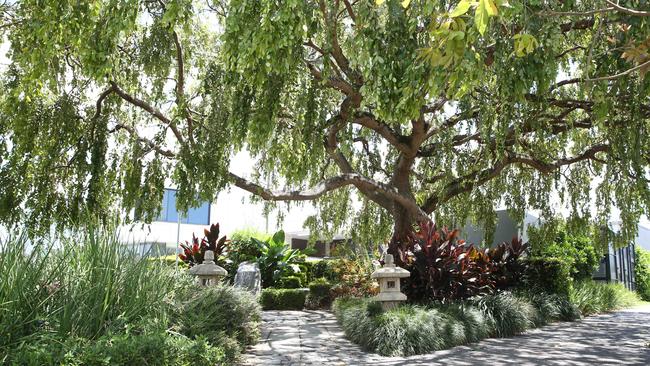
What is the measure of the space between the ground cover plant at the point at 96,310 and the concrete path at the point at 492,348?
1118mm

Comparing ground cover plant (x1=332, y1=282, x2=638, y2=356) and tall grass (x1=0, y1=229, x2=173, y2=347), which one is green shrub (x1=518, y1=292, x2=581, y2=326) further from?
tall grass (x1=0, y1=229, x2=173, y2=347)

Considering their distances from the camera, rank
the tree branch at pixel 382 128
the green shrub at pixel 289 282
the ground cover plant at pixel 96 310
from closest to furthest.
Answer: the ground cover plant at pixel 96 310, the tree branch at pixel 382 128, the green shrub at pixel 289 282

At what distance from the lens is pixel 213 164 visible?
8008 mm

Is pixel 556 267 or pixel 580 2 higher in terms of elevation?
pixel 580 2

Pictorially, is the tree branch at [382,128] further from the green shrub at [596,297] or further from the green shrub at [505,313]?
the green shrub at [596,297]

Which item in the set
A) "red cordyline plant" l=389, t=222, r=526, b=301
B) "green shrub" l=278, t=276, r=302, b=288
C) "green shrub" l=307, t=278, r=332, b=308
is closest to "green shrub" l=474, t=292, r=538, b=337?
"red cordyline plant" l=389, t=222, r=526, b=301

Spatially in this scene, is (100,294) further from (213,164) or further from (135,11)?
(213,164)

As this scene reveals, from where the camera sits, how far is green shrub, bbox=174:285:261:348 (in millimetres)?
5180

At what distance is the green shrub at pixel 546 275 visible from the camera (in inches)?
402

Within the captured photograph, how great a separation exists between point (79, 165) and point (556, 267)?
8.85 m

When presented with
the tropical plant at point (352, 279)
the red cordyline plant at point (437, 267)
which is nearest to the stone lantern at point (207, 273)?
the red cordyline plant at point (437, 267)

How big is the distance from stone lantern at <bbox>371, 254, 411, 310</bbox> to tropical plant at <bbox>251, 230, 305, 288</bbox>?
619 centimetres

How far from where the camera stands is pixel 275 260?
13.8 meters

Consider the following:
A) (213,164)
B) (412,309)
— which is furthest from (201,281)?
(412,309)
